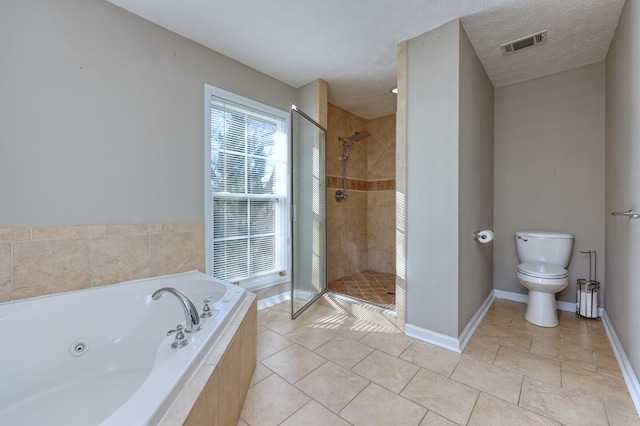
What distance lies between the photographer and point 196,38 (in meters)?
2.12

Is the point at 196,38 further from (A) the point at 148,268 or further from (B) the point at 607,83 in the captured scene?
(B) the point at 607,83

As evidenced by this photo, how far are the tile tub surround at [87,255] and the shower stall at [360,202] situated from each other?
1783mm

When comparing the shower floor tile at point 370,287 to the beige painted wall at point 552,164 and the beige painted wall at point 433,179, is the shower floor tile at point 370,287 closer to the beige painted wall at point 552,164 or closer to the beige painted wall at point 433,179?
the beige painted wall at point 433,179

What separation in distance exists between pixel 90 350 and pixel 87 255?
0.57 m

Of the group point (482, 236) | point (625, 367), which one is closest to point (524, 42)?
point (482, 236)

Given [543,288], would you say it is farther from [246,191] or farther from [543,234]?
[246,191]

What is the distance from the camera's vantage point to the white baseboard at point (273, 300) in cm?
267

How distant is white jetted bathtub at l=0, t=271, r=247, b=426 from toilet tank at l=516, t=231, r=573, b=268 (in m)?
2.59

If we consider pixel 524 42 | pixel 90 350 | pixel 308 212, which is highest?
pixel 524 42

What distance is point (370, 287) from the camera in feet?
10.2

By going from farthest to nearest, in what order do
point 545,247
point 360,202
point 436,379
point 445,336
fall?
point 360,202, point 545,247, point 445,336, point 436,379

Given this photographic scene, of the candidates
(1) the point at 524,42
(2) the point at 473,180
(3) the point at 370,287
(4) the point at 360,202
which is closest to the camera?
(1) the point at 524,42

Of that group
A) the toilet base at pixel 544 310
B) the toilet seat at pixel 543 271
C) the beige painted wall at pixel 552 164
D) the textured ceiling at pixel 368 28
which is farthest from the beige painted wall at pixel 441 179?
the beige painted wall at pixel 552 164

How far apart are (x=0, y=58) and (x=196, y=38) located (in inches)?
45.3
